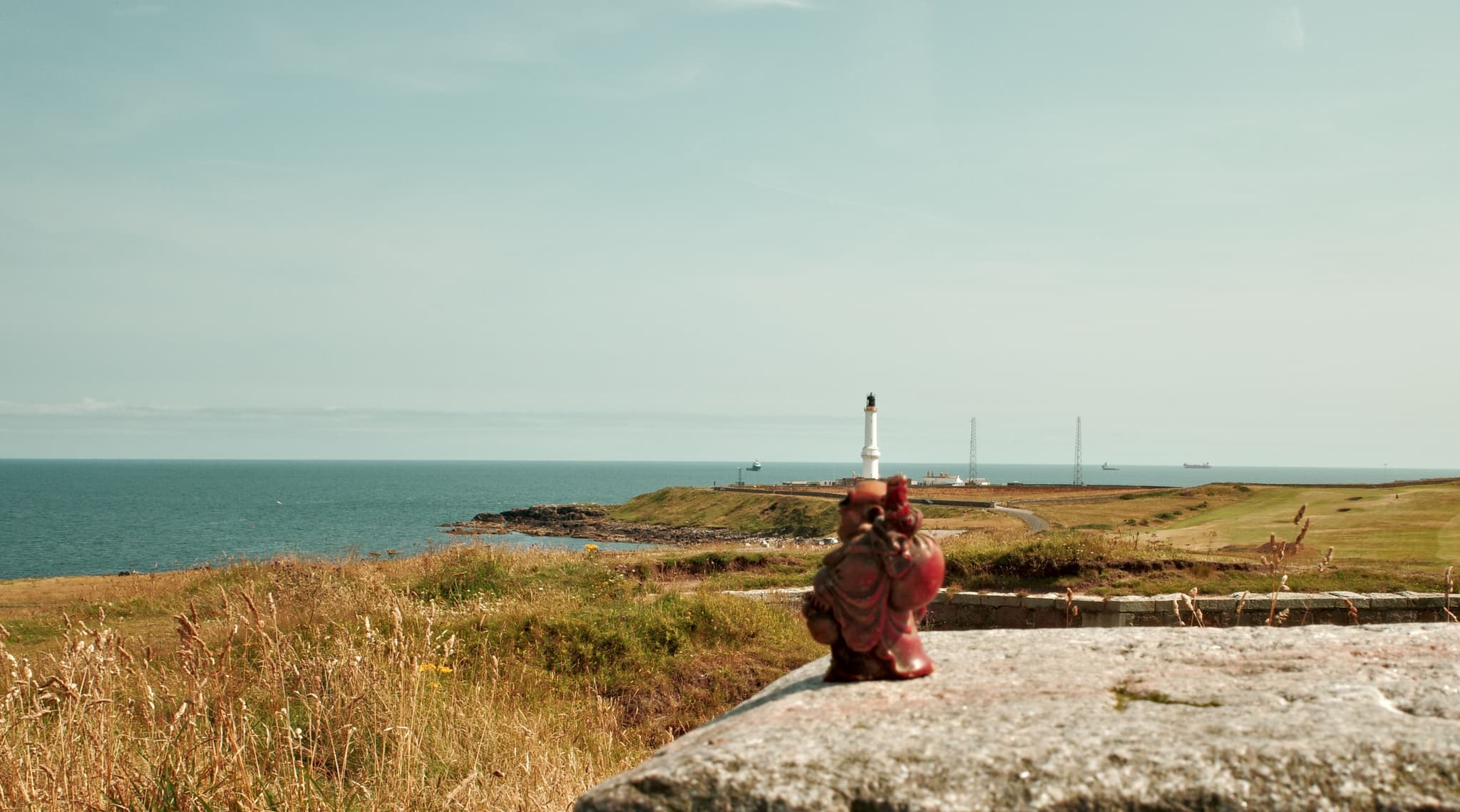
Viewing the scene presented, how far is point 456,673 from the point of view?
27.2 feet

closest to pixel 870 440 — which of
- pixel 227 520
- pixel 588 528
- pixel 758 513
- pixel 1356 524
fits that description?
pixel 1356 524

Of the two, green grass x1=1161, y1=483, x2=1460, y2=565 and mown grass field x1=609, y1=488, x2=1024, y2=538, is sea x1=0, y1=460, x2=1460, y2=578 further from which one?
green grass x1=1161, y1=483, x2=1460, y2=565

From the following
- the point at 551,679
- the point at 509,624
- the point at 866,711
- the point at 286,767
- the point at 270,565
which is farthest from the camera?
the point at 270,565

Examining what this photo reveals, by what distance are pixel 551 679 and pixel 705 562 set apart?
9820mm

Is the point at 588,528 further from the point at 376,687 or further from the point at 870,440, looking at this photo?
the point at 376,687

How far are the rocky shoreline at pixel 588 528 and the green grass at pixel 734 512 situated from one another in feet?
3.80

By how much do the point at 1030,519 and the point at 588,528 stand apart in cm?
3505

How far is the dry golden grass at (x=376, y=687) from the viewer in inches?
163

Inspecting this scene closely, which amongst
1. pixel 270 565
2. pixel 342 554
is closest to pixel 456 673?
pixel 270 565

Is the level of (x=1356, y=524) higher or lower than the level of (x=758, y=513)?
higher

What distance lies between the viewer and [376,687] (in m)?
5.29

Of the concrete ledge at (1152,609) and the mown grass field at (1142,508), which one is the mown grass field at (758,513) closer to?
the mown grass field at (1142,508)

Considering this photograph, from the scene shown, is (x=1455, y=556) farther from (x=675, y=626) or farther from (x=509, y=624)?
(x=509, y=624)

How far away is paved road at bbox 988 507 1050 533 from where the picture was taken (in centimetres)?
2701
